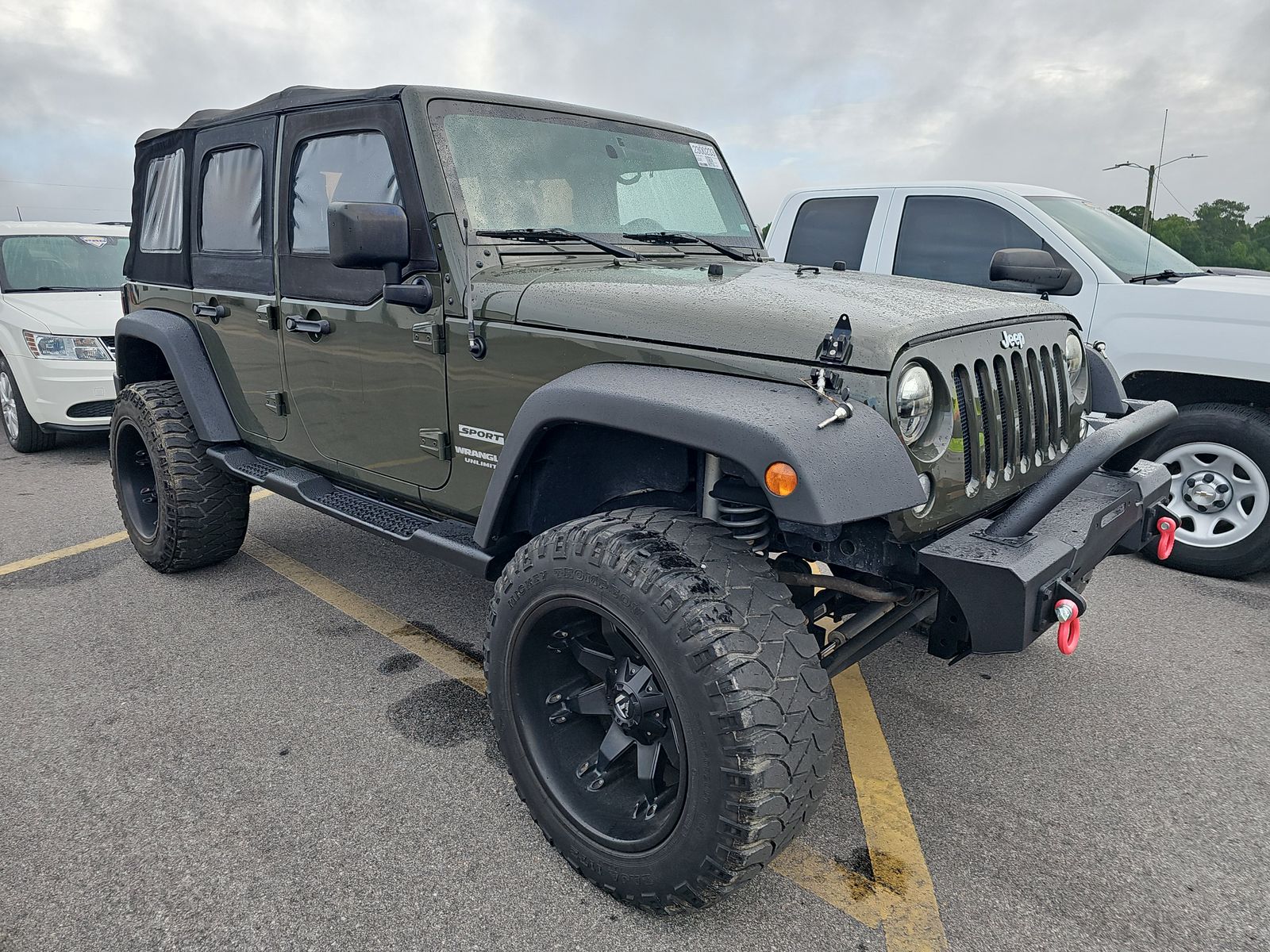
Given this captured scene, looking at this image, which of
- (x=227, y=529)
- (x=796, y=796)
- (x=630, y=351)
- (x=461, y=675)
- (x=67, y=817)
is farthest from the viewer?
(x=227, y=529)

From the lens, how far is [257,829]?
241 centimetres

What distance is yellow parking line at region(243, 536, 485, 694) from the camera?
3391 millimetres

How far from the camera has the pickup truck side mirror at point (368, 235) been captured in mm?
2402

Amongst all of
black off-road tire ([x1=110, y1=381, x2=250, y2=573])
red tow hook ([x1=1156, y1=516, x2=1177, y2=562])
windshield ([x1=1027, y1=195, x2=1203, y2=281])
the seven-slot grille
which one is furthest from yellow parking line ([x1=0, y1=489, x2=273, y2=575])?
windshield ([x1=1027, y1=195, x2=1203, y2=281])

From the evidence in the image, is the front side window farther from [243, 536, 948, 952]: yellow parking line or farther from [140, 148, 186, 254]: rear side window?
[243, 536, 948, 952]: yellow parking line

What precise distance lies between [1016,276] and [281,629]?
3254 millimetres

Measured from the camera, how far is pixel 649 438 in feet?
7.82

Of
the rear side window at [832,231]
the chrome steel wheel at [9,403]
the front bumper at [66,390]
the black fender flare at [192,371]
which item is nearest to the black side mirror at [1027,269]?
the rear side window at [832,231]

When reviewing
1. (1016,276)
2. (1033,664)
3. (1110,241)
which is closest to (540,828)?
(1033,664)

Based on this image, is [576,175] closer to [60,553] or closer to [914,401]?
[914,401]

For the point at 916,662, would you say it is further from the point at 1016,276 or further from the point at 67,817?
the point at 67,817

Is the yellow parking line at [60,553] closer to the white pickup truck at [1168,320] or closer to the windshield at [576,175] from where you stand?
the windshield at [576,175]

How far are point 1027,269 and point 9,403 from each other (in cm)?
741

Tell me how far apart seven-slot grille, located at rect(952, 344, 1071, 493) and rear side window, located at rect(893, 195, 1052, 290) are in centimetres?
261
